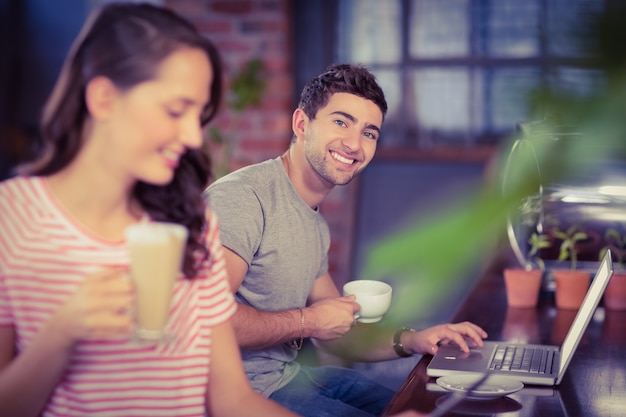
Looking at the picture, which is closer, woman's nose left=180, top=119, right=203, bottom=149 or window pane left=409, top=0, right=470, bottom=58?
woman's nose left=180, top=119, right=203, bottom=149

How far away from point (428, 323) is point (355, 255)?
443 mm

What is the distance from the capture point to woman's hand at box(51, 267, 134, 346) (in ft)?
3.15

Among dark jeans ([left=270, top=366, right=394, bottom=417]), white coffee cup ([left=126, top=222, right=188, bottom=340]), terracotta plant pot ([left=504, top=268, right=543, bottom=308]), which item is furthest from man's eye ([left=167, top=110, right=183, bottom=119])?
terracotta plant pot ([left=504, top=268, right=543, bottom=308])

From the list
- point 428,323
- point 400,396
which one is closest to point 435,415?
point 400,396

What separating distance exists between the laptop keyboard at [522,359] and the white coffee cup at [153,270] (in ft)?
2.76

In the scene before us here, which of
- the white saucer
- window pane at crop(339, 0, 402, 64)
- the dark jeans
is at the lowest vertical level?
the dark jeans

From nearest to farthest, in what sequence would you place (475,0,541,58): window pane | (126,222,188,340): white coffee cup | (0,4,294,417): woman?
(126,222,188,340): white coffee cup, (0,4,294,417): woman, (475,0,541,58): window pane

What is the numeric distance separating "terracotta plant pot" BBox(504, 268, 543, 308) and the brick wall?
1.55 meters

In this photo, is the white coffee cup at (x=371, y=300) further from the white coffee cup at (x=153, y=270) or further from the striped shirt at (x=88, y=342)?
the white coffee cup at (x=153, y=270)

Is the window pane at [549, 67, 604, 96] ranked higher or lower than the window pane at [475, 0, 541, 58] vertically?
lower

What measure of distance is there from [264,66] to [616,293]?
2042 millimetres

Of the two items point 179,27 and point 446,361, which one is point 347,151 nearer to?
point 446,361

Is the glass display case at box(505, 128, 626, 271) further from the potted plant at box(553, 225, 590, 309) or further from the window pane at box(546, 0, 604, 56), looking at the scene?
the window pane at box(546, 0, 604, 56)

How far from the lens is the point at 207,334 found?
1294 millimetres
